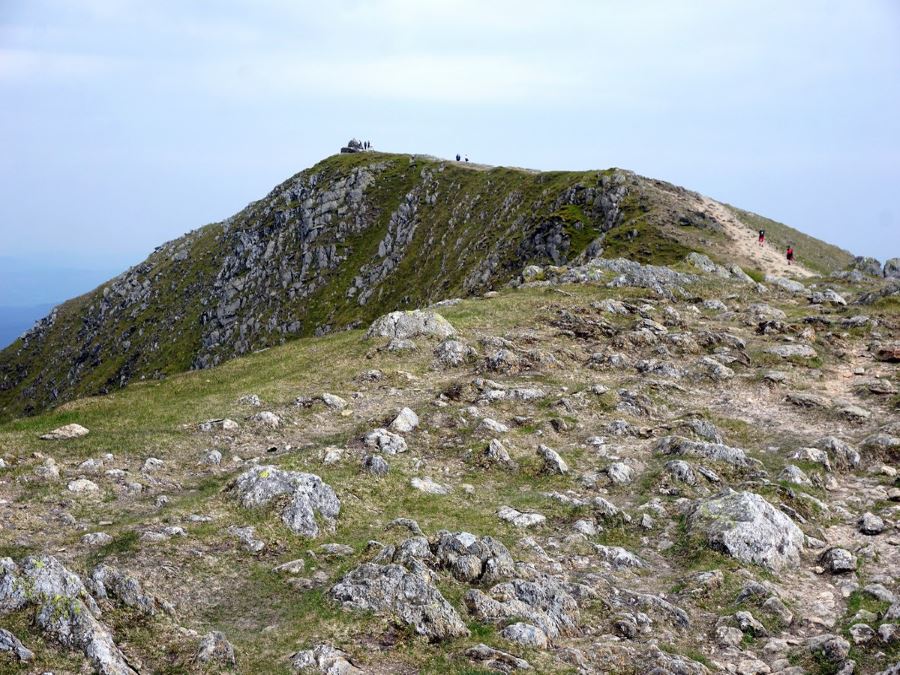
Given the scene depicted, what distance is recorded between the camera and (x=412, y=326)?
4050 centimetres

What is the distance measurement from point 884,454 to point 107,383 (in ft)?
633

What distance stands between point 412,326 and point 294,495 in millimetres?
21143

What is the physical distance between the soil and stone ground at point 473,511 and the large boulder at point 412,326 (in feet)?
0.81

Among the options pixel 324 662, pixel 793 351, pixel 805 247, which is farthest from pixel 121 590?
pixel 805 247

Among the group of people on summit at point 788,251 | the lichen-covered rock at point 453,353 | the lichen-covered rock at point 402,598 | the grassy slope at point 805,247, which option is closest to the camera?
the lichen-covered rock at point 402,598

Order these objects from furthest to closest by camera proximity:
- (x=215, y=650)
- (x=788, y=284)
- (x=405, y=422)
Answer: (x=788, y=284), (x=405, y=422), (x=215, y=650)

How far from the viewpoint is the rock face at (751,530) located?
19016 mm

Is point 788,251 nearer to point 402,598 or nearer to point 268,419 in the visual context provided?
point 268,419

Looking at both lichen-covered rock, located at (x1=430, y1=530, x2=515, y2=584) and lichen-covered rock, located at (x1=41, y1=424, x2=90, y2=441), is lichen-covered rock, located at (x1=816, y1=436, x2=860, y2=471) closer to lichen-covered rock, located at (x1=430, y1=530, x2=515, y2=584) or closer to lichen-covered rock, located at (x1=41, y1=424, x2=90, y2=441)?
lichen-covered rock, located at (x1=430, y1=530, x2=515, y2=584)

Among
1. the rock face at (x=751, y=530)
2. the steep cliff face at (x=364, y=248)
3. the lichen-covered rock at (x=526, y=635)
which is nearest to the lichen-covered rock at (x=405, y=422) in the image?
the rock face at (x=751, y=530)

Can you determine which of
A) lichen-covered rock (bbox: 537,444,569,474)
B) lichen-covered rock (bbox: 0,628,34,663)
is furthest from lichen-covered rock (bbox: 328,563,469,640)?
lichen-covered rock (bbox: 537,444,569,474)

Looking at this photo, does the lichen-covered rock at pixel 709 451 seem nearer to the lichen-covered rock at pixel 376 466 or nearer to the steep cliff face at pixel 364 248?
the lichen-covered rock at pixel 376 466

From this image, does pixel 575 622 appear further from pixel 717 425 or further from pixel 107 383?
pixel 107 383

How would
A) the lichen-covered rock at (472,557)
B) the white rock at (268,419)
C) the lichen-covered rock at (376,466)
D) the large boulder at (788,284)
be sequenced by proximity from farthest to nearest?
the large boulder at (788,284) → the white rock at (268,419) → the lichen-covered rock at (376,466) → the lichen-covered rock at (472,557)
